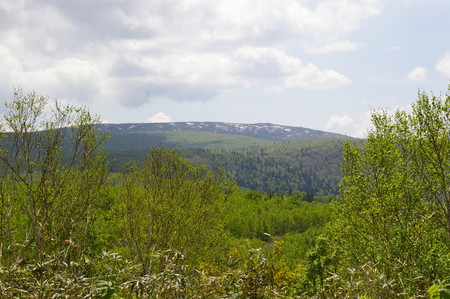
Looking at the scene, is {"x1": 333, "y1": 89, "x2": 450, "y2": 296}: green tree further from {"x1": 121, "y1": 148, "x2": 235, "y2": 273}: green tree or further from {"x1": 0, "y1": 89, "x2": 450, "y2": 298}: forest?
{"x1": 121, "y1": 148, "x2": 235, "y2": 273}: green tree

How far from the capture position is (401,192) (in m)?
27.4

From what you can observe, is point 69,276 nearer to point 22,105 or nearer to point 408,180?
point 22,105

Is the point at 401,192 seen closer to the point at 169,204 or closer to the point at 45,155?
the point at 169,204

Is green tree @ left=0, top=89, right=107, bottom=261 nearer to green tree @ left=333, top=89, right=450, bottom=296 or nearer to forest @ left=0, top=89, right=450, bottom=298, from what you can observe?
forest @ left=0, top=89, right=450, bottom=298

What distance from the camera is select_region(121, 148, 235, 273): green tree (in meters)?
29.2

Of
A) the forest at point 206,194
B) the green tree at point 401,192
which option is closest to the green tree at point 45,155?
the forest at point 206,194

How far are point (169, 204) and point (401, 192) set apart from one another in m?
18.9

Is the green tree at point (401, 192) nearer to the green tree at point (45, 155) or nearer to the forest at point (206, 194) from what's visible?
the forest at point (206, 194)

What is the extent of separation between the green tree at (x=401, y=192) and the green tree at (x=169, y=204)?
41.8 ft

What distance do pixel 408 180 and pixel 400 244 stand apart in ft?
18.9

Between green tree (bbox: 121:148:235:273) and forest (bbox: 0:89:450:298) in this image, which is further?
green tree (bbox: 121:148:235:273)

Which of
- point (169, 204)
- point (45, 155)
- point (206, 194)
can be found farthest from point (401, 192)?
point (45, 155)

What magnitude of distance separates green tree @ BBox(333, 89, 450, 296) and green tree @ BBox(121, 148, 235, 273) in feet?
41.8

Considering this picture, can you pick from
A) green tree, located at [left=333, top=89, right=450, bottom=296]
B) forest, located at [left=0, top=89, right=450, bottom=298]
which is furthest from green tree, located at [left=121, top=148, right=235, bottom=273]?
green tree, located at [left=333, top=89, right=450, bottom=296]
